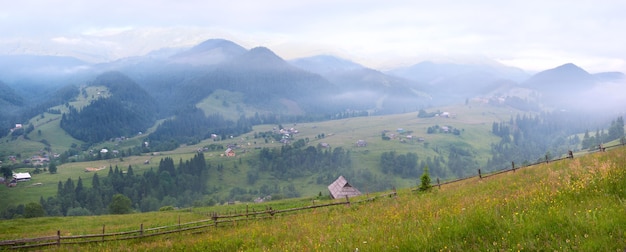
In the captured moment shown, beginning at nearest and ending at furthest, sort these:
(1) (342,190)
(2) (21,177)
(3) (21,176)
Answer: (1) (342,190) → (2) (21,177) → (3) (21,176)

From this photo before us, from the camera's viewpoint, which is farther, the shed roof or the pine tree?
the shed roof

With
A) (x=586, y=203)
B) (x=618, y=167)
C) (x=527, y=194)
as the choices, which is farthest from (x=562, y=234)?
(x=618, y=167)

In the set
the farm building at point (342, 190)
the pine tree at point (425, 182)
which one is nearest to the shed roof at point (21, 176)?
the farm building at point (342, 190)

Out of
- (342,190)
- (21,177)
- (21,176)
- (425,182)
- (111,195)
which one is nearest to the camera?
(425,182)

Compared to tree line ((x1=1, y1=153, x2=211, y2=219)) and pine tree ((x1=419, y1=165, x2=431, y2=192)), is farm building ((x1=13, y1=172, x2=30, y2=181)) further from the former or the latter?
pine tree ((x1=419, y1=165, x2=431, y2=192))

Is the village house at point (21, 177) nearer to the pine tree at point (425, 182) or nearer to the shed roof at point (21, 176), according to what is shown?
the shed roof at point (21, 176)

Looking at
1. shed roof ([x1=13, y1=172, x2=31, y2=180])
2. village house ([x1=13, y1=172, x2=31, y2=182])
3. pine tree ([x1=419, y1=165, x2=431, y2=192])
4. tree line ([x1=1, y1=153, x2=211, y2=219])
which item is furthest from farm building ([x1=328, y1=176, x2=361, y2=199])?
shed roof ([x1=13, y1=172, x2=31, y2=180])

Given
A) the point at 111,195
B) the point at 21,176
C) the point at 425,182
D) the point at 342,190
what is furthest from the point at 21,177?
the point at 425,182

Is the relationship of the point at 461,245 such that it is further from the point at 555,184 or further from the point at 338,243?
the point at 555,184

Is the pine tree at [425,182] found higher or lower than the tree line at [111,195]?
higher

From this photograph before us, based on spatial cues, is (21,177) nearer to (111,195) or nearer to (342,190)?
(111,195)

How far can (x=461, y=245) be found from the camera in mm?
9570

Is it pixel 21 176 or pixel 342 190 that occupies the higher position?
pixel 342 190

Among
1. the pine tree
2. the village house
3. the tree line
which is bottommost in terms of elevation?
the tree line
